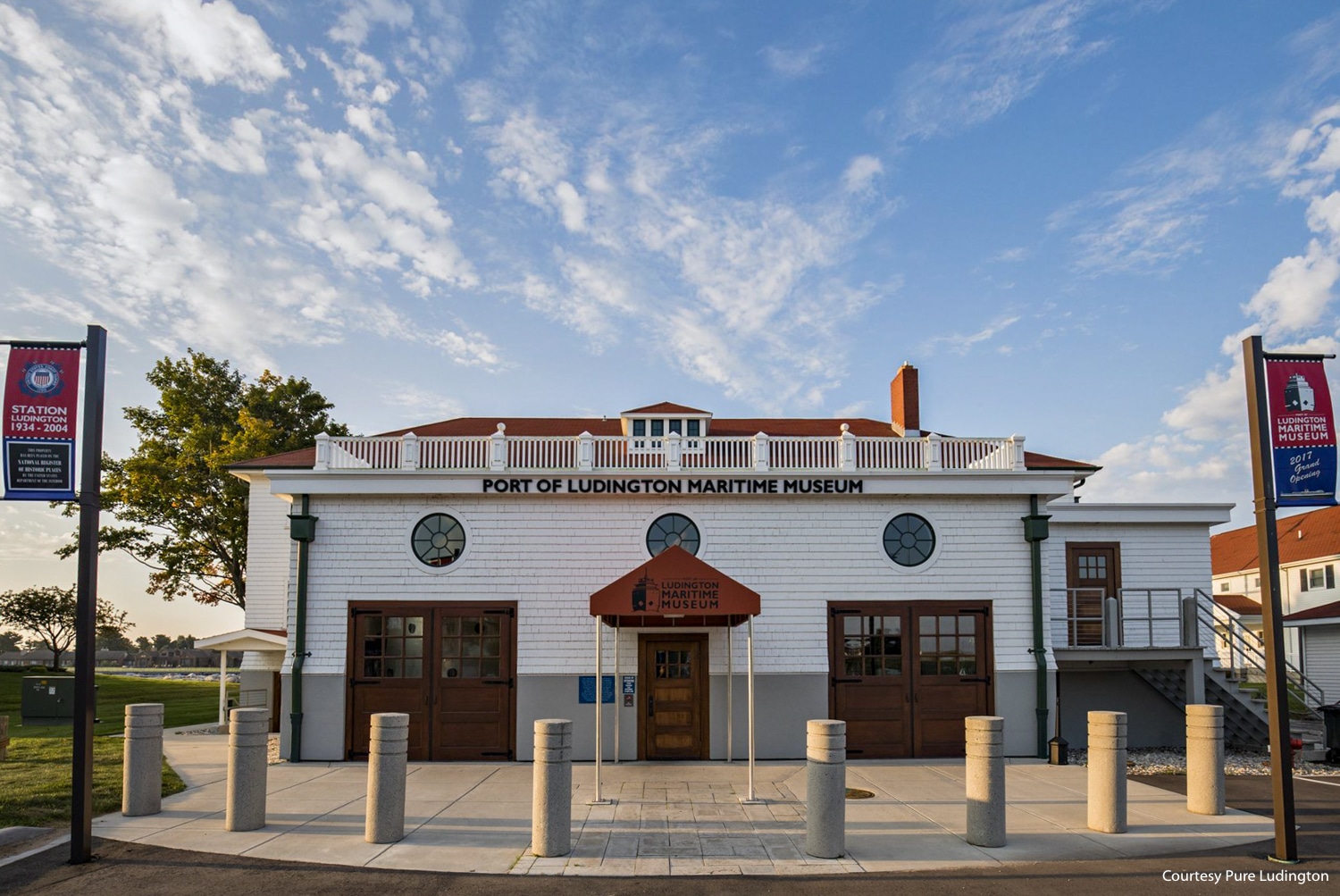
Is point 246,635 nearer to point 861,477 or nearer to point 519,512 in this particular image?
point 519,512

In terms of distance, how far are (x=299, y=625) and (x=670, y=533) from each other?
683 centimetres

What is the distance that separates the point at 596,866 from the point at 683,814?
101 inches

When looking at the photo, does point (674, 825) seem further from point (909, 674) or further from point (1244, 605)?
point (1244, 605)

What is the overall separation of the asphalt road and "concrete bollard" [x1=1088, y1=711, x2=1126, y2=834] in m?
1.06

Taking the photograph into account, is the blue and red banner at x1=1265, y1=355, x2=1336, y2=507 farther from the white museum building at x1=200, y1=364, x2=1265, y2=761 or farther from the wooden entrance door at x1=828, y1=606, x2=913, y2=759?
the wooden entrance door at x1=828, y1=606, x2=913, y2=759

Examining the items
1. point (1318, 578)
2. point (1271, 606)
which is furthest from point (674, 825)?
point (1318, 578)

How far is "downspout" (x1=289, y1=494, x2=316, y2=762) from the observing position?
1652 centimetres

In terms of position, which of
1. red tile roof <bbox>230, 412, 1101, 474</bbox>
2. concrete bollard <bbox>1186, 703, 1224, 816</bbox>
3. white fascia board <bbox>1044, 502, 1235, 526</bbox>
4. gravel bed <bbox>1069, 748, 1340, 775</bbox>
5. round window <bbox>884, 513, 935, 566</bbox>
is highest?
red tile roof <bbox>230, 412, 1101, 474</bbox>

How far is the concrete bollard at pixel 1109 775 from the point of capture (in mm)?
11094

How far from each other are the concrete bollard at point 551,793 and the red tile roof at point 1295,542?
36.6m

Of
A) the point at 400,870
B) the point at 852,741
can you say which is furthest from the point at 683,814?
the point at 852,741

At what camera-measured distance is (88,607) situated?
395 inches

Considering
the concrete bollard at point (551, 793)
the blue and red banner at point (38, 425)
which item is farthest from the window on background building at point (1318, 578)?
the blue and red banner at point (38, 425)

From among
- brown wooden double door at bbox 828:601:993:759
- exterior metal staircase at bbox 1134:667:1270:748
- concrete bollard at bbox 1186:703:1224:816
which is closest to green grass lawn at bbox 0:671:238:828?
brown wooden double door at bbox 828:601:993:759
